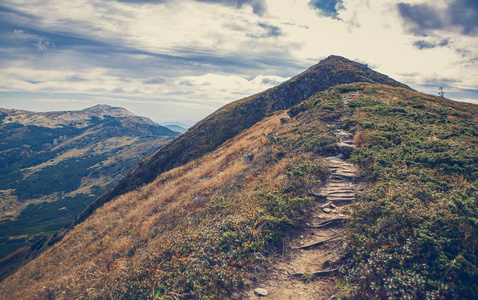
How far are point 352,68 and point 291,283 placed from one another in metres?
86.6

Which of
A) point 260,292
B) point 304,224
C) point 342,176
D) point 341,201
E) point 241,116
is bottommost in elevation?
point 260,292

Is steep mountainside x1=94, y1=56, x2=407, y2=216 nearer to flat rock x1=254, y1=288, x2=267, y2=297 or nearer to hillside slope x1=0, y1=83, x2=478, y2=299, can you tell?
hillside slope x1=0, y1=83, x2=478, y2=299

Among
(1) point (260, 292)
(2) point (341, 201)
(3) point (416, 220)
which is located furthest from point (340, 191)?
(1) point (260, 292)

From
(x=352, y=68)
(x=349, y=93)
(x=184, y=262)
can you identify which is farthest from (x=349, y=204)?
(x=352, y=68)

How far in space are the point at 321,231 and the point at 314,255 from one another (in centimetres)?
133

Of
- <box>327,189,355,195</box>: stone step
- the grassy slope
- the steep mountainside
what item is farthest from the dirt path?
the steep mountainside

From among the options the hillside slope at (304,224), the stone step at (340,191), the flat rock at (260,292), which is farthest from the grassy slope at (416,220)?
the flat rock at (260,292)

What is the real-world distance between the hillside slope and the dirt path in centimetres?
28

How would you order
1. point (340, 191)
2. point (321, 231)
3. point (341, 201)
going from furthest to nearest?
point (340, 191) < point (341, 201) < point (321, 231)

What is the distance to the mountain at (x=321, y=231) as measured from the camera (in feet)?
23.7

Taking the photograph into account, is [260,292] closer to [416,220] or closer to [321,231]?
[321,231]

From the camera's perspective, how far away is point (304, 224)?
1050 cm

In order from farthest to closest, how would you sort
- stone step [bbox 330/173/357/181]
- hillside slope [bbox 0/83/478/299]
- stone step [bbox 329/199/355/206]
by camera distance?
stone step [bbox 330/173/357/181], stone step [bbox 329/199/355/206], hillside slope [bbox 0/83/478/299]

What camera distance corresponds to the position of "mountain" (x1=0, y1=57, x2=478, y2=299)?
23.7 feet
